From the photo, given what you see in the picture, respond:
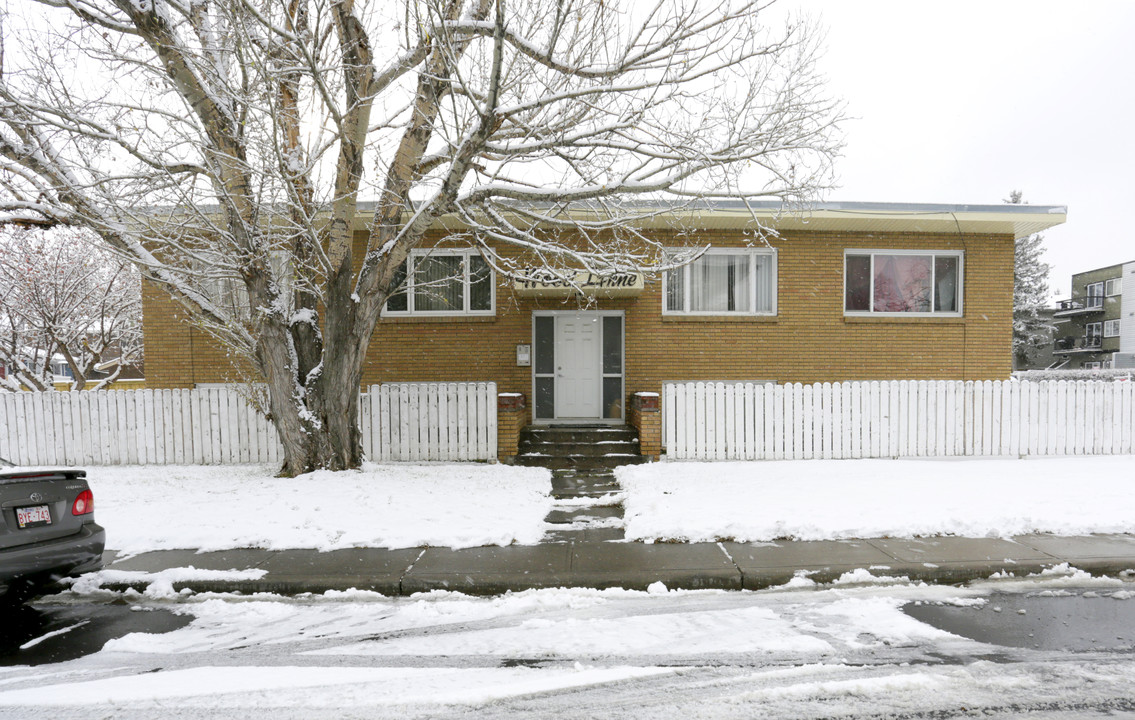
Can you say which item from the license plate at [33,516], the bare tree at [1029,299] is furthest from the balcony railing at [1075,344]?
the license plate at [33,516]

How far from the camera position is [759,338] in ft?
38.8

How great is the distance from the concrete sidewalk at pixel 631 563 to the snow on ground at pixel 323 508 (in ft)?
0.80

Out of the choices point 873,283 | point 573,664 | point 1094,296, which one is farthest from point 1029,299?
point 573,664

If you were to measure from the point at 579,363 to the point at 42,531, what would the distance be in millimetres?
8628

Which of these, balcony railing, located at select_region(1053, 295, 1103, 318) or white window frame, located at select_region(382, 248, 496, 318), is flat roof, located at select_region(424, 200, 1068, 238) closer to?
white window frame, located at select_region(382, 248, 496, 318)

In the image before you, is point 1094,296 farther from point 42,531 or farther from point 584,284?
point 42,531

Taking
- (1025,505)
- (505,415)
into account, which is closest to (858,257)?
(1025,505)

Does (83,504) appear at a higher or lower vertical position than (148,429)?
higher

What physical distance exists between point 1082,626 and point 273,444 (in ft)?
34.2

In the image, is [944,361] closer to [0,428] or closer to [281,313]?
[281,313]

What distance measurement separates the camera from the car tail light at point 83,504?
4.65 m

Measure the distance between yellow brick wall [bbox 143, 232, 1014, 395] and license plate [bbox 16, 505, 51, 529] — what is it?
24.2 feet

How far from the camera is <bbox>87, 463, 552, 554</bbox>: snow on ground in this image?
6090mm

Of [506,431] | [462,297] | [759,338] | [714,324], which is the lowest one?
[506,431]
